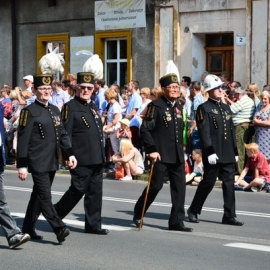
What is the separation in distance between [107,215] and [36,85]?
3.19m

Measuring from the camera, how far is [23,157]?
10930mm

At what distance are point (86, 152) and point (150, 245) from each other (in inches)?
57.6

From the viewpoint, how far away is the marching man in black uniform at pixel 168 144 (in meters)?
12.2

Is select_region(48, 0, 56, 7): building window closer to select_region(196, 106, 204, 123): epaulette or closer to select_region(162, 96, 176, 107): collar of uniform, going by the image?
select_region(196, 106, 204, 123): epaulette

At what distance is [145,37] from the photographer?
2666 cm

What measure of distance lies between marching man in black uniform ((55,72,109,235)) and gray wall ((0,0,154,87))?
583 inches

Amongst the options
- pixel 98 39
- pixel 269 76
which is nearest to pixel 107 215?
pixel 269 76

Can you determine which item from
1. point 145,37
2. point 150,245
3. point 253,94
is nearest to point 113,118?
point 253,94

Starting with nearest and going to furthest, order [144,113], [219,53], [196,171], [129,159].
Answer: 1. [196,171]
2. [144,113]
3. [129,159]
4. [219,53]

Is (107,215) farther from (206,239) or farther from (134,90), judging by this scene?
(134,90)

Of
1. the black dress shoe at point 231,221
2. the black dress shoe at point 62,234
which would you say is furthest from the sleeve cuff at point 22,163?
the black dress shoe at point 231,221

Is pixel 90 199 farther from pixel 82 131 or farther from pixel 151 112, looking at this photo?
pixel 151 112

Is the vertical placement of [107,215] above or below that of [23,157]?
below

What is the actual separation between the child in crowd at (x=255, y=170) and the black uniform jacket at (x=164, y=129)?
5.40 meters
